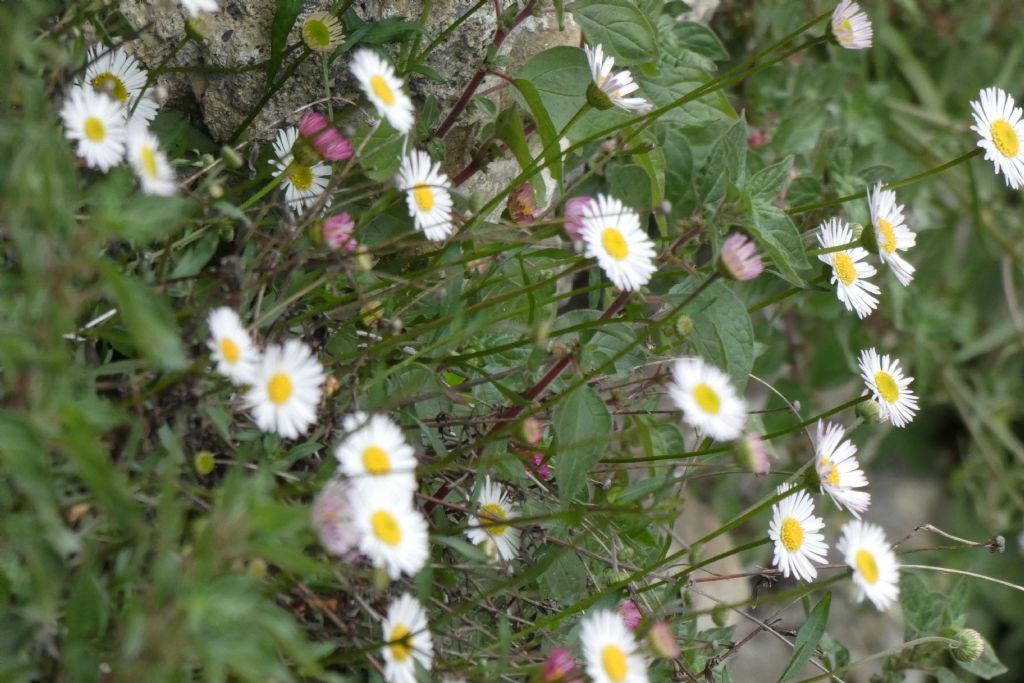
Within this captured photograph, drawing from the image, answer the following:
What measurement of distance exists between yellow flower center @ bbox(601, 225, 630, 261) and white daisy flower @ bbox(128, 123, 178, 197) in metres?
0.35

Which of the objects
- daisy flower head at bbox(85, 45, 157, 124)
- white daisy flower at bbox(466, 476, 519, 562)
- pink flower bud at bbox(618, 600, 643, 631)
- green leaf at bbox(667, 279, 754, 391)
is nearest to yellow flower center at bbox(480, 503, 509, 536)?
white daisy flower at bbox(466, 476, 519, 562)

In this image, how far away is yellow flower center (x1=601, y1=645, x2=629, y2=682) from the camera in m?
0.78

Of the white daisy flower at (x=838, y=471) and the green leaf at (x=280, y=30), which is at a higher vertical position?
the green leaf at (x=280, y=30)

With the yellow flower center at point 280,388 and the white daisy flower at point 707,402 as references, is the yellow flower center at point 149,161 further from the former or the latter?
the white daisy flower at point 707,402

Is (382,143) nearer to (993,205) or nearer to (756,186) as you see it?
(756,186)

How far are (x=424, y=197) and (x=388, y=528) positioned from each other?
1.06 feet

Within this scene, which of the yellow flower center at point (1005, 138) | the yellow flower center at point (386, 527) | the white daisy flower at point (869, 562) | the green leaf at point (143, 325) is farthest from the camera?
the yellow flower center at point (1005, 138)

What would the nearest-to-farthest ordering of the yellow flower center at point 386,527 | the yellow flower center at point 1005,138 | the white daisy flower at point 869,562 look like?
the yellow flower center at point 386,527 → the white daisy flower at point 869,562 → the yellow flower center at point 1005,138

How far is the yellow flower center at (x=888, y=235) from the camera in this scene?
1.02m

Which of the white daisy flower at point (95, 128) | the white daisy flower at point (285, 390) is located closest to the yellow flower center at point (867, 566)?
the white daisy flower at point (285, 390)

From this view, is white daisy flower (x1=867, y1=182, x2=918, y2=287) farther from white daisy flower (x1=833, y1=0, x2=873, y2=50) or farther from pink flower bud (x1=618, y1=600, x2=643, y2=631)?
pink flower bud (x1=618, y1=600, x2=643, y2=631)

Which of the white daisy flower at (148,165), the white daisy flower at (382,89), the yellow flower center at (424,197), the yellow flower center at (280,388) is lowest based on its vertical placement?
the yellow flower center at (280,388)

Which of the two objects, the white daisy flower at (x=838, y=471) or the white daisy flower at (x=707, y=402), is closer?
the white daisy flower at (x=707, y=402)

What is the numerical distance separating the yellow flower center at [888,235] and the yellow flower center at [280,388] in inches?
22.1
